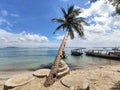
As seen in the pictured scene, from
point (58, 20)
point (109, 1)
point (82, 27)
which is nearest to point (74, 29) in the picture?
point (82, 27)

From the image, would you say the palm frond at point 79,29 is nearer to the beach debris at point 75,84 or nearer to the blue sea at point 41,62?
the blue sea at point 41,62

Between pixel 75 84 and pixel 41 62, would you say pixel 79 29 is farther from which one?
pixel 75 84

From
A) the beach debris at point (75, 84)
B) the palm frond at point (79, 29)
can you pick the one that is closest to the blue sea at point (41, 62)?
the palm frond at point (79, 29)

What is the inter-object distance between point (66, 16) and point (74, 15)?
124 centimetres

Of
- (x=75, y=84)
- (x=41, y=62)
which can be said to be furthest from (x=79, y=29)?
(x=75, y=84)

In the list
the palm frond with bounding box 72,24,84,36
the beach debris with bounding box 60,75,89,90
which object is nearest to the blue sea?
the palm frond with bounding box 72,24,84,36

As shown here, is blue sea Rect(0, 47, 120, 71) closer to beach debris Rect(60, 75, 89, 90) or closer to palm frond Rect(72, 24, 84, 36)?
palm frond Rect(72, 24, 84, 36)

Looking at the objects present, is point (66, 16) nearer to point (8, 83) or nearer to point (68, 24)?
point (68, 24)

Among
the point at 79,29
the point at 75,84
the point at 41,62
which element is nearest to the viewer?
A: the point at 75,84

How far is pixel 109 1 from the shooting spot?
342 inches

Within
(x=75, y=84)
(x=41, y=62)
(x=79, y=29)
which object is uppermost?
(x=79, y=29)

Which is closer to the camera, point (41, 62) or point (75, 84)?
point (75, 84)

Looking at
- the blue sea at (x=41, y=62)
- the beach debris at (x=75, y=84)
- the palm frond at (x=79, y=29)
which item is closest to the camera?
the beach debris at (x=75, y=84)

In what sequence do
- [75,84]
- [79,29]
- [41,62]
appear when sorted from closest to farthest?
[75,84] → [79,29] → [41,62]
